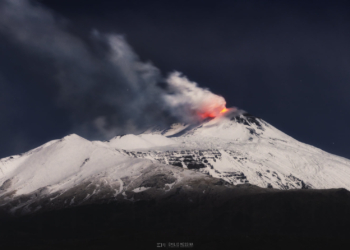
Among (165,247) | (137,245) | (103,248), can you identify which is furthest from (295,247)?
(103,248)

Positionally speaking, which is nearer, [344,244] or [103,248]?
[344,244]

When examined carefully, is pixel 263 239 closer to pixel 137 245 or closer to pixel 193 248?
pixel 193 248

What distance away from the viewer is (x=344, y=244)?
7352 inches

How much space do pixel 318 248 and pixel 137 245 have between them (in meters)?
84.3

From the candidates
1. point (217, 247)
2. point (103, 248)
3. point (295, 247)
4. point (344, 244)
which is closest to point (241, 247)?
point (217, 247)

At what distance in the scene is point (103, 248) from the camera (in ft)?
653

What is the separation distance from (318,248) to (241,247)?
34.3 metres

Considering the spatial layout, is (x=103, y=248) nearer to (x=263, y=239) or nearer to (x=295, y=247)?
(x=263, y=239)

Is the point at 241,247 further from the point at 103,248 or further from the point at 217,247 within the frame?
the point at 103,248

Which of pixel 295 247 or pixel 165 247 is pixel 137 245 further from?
pixel 295 247

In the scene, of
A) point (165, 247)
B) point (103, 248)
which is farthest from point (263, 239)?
point (103, 248)

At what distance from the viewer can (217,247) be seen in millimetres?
188125

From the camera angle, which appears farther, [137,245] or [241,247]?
[137,245]

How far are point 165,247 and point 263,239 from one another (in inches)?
1885
